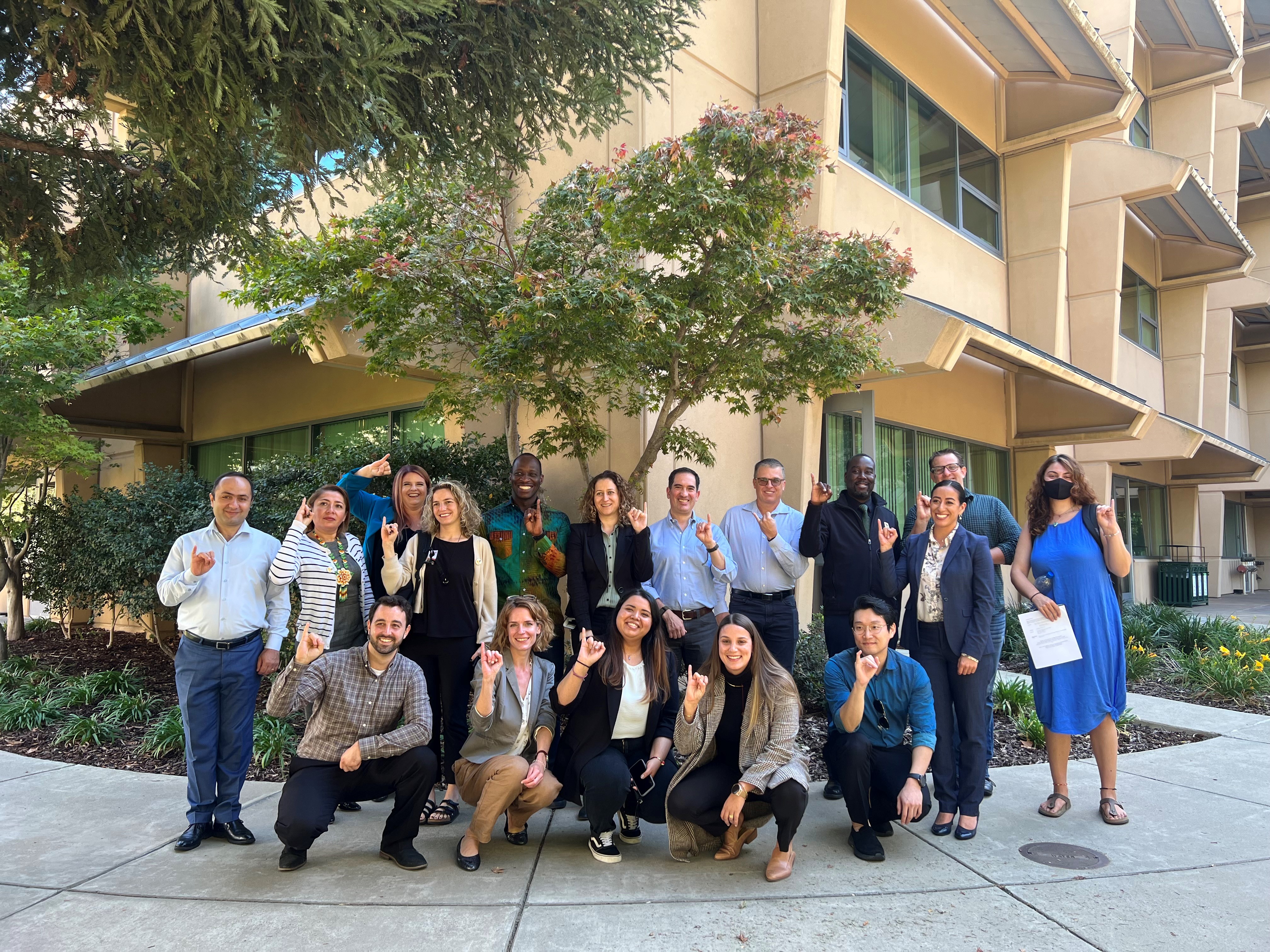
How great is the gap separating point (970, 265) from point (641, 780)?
1107 centimetres

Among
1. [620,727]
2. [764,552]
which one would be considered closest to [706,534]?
[764,552]

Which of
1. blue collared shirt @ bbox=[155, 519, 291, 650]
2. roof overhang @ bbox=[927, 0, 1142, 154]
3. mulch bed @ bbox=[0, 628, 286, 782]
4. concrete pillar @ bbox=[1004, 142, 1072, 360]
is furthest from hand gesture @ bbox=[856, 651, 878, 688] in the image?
concrete pillar @ bbox=[1004, 142, 1072, 360]

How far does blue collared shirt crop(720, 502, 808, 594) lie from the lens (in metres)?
5.34

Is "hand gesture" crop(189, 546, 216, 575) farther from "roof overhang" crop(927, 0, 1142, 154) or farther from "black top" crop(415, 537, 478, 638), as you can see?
"roof overhang" crop(927, 0, 1142, 154)

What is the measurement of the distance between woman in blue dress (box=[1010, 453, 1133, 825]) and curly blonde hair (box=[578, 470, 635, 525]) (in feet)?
7.37

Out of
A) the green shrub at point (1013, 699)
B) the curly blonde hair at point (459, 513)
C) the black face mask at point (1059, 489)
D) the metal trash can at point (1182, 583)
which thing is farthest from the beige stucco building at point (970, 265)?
the black face mask at point (1059, 489)

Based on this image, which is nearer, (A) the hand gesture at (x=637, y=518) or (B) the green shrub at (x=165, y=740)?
(A) the hand gesture at (x=637, y=518)

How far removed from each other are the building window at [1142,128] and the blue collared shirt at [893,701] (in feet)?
61.7

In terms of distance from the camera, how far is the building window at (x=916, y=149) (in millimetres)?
10625

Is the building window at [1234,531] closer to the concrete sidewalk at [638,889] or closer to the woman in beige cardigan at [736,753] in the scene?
the concrete sidewalk at [638,889]

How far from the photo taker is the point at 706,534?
16.5 ft

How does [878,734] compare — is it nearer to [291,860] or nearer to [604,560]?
[604,560]

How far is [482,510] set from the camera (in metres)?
7.32

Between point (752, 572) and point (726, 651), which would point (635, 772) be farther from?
point (752, 572)
